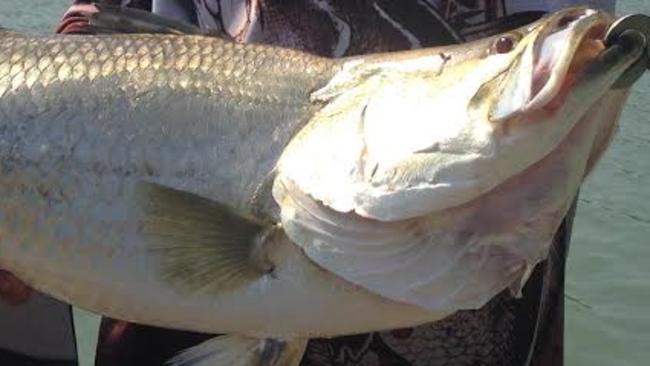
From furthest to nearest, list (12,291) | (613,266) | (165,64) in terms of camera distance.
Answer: (613,266)
(12,291)
(165,64)

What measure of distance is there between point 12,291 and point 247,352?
948 mm

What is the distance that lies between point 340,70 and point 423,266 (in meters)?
0.43

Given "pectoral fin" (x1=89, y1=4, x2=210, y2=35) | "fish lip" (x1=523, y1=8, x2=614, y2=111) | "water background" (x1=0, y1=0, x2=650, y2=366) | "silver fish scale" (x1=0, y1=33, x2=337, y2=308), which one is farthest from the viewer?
"water background" (x1=0, y1=0, x2=650, y2=366)

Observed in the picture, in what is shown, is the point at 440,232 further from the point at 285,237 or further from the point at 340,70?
the point at 340,70

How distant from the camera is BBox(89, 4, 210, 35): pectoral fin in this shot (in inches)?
92.1

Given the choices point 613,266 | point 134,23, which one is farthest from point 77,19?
point 613,266

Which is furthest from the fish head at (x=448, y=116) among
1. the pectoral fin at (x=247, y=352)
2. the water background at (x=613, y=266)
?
the water background at (x=613, y=266)

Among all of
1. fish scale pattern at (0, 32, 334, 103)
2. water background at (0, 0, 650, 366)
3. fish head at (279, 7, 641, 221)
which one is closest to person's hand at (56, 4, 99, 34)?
fish scale pattern at (0, 32, 334, 103)

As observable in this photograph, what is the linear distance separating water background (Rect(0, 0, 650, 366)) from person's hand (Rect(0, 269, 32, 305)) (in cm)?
229

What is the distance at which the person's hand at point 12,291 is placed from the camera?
268 centimetres

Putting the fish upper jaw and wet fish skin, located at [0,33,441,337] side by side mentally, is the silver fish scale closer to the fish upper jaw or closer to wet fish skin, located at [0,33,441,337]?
wet fish skin, located at [0,33,441,337]

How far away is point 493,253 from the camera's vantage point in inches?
72.5

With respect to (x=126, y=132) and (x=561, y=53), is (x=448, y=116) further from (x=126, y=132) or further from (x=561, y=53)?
(x=126, y=132)

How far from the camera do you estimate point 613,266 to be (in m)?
6.64
